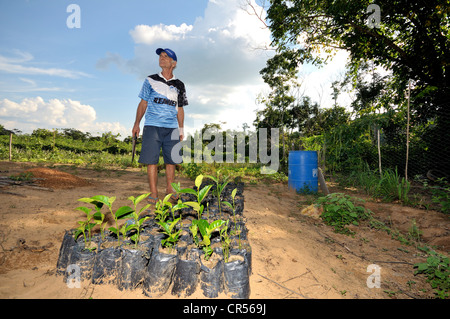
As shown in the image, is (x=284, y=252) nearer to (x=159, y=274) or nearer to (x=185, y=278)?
(x=185, y=278)

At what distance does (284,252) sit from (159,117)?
214cm

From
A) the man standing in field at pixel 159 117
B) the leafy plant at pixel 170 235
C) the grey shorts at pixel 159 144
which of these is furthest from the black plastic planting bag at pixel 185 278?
the grey shorts at pixel 159 144

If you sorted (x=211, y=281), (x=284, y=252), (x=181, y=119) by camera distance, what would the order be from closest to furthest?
1. (x=211, y=281)
2. (x=284, y=252)
3. (x=181, y=119)

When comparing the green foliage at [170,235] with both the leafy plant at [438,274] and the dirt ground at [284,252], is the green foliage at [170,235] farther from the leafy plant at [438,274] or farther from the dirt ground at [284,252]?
the leafy plant at [438,274]

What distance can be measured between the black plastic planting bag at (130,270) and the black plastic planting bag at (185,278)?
0.77 ft

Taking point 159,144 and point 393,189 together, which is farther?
point 393,189

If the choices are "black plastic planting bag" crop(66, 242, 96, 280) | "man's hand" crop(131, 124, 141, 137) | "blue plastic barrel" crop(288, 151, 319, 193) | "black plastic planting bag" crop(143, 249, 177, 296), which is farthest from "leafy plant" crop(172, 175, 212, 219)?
"blue plastic barrel" crop(288, 151, 319, 193)

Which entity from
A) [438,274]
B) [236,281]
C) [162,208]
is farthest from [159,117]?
[438,274]

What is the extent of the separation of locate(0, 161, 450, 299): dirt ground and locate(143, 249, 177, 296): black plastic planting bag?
0.09 m

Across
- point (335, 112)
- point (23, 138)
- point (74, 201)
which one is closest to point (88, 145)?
point (23, 138)

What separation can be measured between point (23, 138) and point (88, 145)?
2.78 metres

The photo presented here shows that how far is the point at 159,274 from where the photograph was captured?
132 cm

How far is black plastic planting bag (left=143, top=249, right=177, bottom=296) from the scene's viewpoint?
132 centimetres
